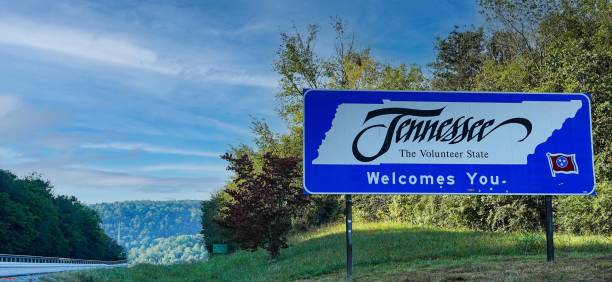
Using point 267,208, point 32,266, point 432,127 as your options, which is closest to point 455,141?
point 432,127

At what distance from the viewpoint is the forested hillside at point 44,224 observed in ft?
246

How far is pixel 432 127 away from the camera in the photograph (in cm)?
1348

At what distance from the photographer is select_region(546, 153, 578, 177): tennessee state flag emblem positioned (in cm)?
1359

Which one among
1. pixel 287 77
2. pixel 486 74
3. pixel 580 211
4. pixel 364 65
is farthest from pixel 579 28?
pixel 287 77

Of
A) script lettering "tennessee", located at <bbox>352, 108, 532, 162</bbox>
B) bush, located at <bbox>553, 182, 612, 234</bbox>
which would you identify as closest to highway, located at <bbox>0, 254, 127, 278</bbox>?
script lettering "tennessee", located at <bbox>352, 108, 532, 162</bbox>

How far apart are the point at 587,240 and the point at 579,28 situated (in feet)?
72.9

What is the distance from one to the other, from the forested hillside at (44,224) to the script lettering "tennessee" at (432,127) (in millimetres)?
69525

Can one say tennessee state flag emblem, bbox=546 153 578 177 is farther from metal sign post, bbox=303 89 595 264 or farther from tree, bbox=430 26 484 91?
tree, bbox=430 26 484 91

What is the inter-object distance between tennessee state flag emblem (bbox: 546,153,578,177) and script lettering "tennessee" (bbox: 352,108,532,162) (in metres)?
0.79

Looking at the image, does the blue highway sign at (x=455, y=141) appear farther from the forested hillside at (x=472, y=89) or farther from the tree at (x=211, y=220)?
the tree at (x=211, y=220)

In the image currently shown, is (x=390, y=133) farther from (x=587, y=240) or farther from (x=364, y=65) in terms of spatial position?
(x=364, y=65)

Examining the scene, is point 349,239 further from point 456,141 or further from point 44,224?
point 44,224

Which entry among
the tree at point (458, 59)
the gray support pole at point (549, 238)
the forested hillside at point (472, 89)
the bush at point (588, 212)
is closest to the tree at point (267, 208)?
the forested hillside at point (472, 89)

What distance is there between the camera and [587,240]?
58.6 ft
